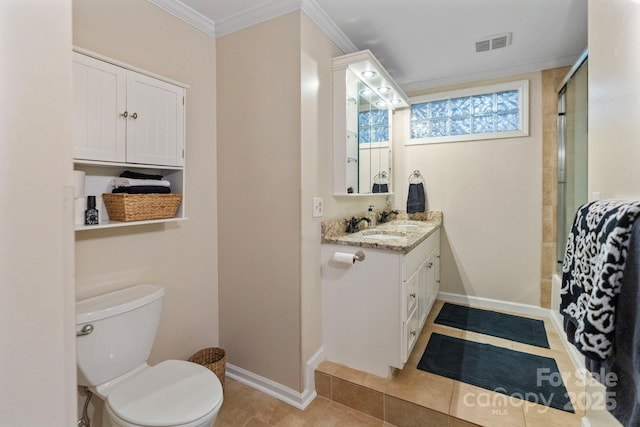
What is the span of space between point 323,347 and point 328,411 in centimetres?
37

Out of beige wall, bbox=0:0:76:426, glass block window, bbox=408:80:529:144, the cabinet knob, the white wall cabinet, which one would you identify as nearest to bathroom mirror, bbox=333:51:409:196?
glass block window, bbox=408:80:529:144

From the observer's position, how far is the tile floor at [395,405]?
1.58 meters

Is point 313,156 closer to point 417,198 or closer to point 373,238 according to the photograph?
point 373,238

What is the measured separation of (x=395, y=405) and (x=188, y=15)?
8.47ft

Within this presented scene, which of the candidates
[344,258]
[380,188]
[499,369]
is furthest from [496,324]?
[344,258]

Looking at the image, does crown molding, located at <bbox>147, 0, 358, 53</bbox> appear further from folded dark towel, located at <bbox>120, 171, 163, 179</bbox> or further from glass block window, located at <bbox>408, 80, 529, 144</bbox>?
glass block window, located at <bbox>408, 80, 529, 144</bbox>

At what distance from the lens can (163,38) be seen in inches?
69.5

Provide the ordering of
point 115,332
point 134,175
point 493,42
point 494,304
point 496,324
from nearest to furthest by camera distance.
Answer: point 115,332
point 134,175
point 493,42
point 496,324
point 494,304

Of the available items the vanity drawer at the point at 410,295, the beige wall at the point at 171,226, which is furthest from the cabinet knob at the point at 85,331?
the vanity drawer at the point at 410,295

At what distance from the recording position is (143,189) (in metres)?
1.54

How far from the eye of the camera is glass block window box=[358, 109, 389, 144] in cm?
249

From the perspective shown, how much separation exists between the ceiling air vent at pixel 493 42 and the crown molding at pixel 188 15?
1.94 m

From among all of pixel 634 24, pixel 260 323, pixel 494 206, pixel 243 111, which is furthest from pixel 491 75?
pixel 260 323

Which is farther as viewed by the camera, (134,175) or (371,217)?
(371,217)
